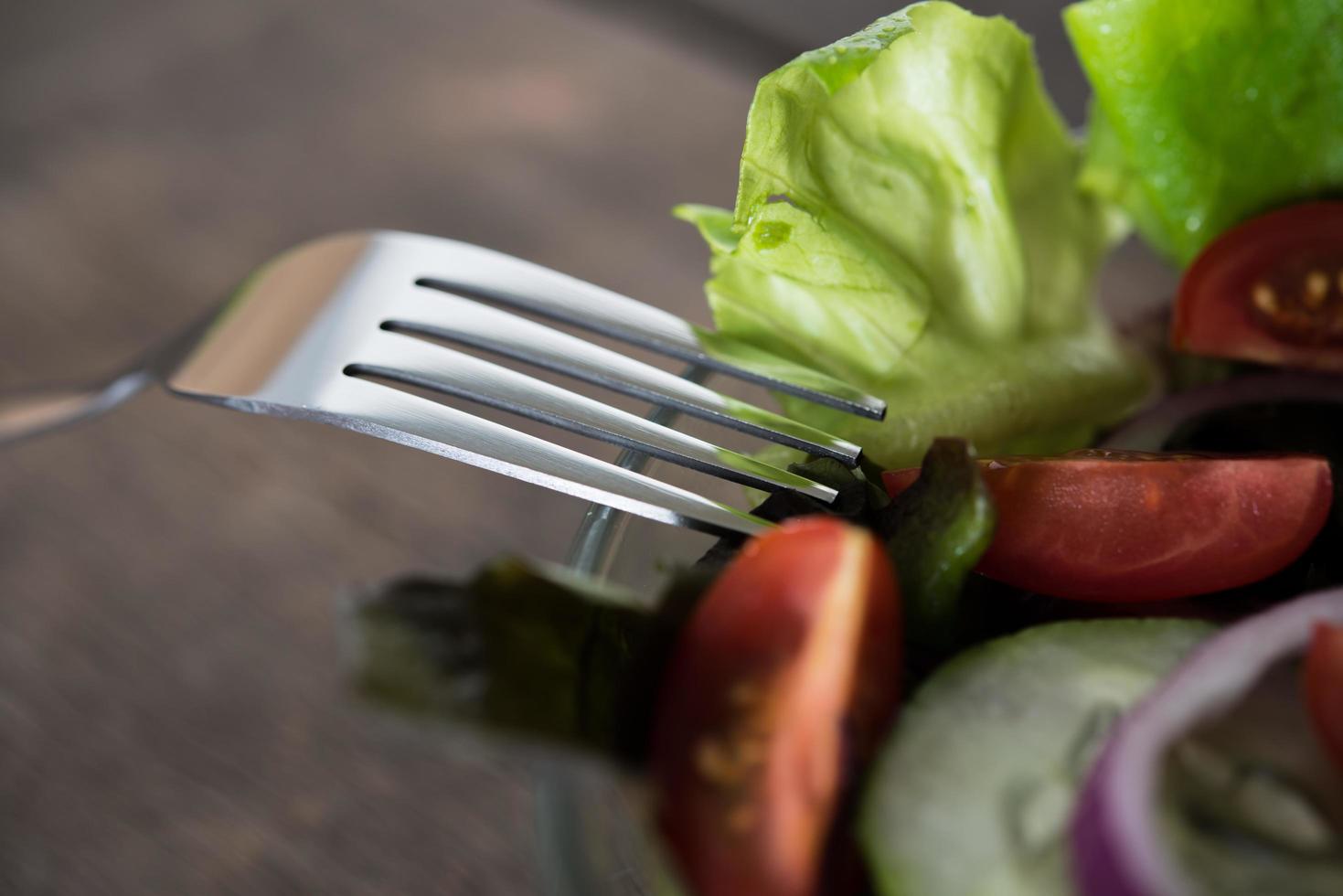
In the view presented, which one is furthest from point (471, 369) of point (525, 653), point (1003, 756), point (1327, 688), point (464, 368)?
point (1327, 688)

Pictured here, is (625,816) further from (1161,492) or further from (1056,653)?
(1161,492)

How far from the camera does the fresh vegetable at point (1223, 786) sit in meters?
0.46

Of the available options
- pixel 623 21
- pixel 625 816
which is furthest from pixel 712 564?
pixel 623 21

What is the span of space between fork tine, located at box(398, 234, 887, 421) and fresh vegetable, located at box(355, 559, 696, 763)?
28cm

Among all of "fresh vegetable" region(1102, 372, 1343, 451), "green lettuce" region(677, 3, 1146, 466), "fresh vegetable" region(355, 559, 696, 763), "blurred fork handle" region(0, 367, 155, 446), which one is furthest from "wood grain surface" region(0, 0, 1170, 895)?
"fresh vegetable" region(1102, 372, 1343, 451)

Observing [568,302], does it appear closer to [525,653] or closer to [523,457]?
[523,457]

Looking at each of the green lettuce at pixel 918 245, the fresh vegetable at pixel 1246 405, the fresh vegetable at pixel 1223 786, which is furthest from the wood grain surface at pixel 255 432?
the fresh vegetable at pixel 1246 405

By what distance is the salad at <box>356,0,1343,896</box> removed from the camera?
1.54ft

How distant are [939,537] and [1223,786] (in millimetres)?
176

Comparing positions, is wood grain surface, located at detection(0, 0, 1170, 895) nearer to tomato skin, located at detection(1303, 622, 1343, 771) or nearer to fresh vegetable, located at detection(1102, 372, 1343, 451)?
tomato skin, located at detection(1303, 622, 1343, 771)

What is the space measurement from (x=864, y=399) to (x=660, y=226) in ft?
2.36

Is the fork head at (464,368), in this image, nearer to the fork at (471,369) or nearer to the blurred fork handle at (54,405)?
the fork at (471,369)

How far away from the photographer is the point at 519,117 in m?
1.60

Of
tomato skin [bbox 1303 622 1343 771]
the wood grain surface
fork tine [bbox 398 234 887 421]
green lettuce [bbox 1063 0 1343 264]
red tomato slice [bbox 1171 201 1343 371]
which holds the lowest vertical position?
→ the wood grain surface
